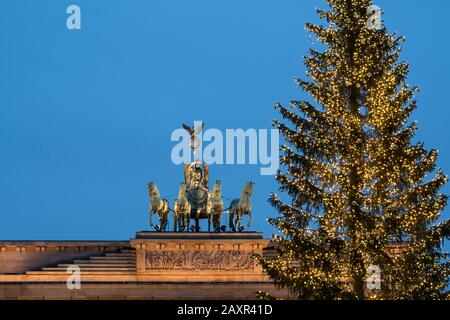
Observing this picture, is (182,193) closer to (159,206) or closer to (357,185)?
(159,206)

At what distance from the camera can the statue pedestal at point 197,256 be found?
134 feet

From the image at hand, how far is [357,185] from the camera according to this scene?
72.6ft

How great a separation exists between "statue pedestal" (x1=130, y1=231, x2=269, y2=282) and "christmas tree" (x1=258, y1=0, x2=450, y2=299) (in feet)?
59.9

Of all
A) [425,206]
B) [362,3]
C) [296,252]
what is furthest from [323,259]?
[362,3]

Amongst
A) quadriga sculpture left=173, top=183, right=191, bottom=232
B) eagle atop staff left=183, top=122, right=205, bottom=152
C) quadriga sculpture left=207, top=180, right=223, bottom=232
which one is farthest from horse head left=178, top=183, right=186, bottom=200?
eagle atop staff left=183, top=122, right=205, bottom=152

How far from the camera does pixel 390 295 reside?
70.6 feet

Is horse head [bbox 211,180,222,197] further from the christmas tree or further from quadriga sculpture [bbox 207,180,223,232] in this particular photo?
the christmas tree

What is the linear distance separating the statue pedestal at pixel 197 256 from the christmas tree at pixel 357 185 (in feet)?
59.9

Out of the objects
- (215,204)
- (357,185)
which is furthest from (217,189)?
(357,185)

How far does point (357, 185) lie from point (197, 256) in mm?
19813

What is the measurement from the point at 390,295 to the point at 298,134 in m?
4.24
